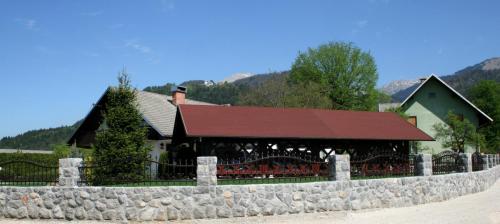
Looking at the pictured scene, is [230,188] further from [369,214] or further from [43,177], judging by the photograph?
[43,177]

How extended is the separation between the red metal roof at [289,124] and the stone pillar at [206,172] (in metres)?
5.63

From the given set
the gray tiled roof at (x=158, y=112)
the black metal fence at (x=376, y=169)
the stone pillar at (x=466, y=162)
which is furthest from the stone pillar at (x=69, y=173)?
the stone pillar at (x=466, y=162)

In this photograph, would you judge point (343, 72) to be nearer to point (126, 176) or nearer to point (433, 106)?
point (433, 106)

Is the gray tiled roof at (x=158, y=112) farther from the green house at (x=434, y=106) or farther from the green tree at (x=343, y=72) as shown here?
the green tree at (x=343, y=72)

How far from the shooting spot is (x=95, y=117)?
32.9 m

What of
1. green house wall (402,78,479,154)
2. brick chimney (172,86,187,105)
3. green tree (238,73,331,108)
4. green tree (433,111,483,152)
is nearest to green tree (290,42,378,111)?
green tree (238,73,331,108)

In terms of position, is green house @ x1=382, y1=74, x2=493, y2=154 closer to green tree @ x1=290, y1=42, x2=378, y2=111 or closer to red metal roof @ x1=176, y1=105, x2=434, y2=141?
green tree @ x1=290, y1=42, x2=378, y2=111

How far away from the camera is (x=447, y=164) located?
18547 millimetres

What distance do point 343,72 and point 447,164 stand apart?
39.5m

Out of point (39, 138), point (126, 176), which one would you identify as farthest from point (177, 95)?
point (39, 138)

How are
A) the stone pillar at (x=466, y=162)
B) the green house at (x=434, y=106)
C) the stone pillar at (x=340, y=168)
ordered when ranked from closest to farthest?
the stone pillar at (x=340, y=168) < the stone pillar at (x=466, y=162) < the green house at (x=434, y=106)

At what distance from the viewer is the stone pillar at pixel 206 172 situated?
1288cm

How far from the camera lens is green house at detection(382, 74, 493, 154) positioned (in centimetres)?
4172

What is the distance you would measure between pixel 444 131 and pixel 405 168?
21.9 meters
